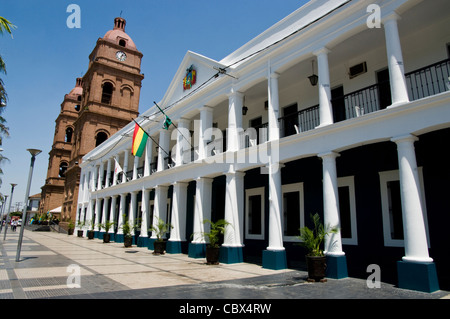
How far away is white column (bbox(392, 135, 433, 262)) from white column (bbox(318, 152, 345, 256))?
1.77m

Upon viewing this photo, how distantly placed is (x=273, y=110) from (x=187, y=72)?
683cm

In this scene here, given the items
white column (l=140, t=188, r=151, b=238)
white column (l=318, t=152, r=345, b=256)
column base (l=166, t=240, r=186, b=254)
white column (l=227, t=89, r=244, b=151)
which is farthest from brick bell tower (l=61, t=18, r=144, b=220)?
white column (l=318, t=152, r=345, b=256)

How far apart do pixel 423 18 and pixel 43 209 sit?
54.4m

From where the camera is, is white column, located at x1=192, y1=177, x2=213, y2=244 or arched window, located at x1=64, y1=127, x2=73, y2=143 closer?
white column, located at x1=192, y1=177, x2=213, y2=244

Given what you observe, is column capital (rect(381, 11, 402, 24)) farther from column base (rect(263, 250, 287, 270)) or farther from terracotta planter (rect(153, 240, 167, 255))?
terracotta planter (rect(153, 240, 167, 255))

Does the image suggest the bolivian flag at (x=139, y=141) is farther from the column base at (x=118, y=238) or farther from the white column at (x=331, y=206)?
the white column at (x=331, y=206)

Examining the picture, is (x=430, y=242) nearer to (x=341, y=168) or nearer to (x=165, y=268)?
(x=341, y=168)

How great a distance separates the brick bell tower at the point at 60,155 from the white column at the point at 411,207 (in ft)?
165

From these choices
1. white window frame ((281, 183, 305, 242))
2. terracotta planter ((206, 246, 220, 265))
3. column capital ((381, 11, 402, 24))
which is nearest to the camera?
column capital ((381, 11, 402, 24))

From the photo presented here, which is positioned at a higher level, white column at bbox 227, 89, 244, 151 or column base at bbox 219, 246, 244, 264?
white column at bbox 227, 89, 244, 151

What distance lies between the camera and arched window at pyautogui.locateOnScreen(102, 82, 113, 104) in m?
36.8

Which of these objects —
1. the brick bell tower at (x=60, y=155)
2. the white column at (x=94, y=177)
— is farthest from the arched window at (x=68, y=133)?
the white column at (x=94, y=177)

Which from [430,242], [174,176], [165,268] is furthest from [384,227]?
[174,176]

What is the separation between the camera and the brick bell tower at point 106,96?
115ft
